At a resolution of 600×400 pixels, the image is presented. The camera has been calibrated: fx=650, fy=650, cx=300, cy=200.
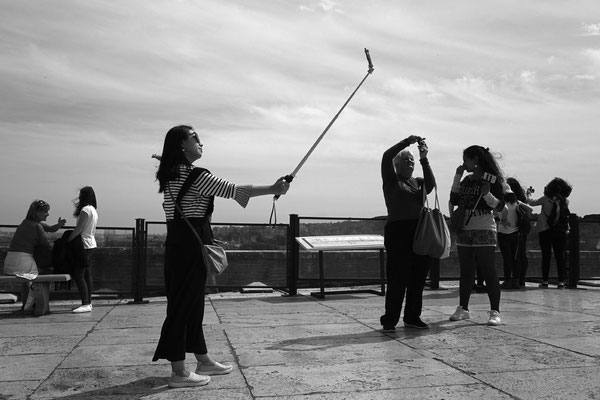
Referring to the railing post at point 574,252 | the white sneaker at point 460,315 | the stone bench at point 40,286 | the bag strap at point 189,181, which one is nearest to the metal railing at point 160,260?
the railing post at point 574,252

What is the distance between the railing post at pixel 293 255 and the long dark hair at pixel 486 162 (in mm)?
4166

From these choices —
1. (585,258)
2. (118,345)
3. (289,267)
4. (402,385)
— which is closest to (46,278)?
(118,345)

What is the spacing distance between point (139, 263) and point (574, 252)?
7.30 metres

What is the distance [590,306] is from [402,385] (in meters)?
5.10

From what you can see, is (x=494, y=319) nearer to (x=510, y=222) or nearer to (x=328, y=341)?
(x=328, y=341)

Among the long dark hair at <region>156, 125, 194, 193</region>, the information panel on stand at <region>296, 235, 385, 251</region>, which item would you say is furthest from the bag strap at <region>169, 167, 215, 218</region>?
the information panel on stand at <region>296, 235, 385, 251</region>

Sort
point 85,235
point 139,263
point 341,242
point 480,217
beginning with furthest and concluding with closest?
point 341,242, point 139,263, point 85,235, point 480,217

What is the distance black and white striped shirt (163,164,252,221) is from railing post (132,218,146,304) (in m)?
5.50

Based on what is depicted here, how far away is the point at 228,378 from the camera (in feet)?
14.8

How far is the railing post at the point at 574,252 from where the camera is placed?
11.1m

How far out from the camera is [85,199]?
8867mm

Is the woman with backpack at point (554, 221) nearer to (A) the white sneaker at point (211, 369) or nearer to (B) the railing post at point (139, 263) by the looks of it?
(B) the railing post at point (139, 263)

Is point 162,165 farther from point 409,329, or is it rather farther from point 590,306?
point 590,306

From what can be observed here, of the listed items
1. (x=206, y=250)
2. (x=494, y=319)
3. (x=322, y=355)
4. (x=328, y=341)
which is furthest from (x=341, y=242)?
(x=206, y=250)
